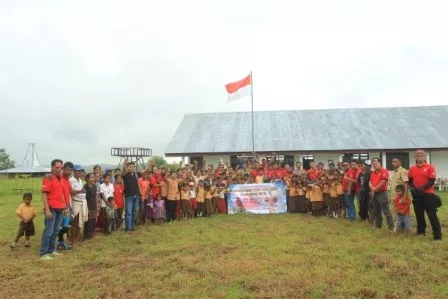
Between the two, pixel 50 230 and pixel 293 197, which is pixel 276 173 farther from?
pixel 50 230

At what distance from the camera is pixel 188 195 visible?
10938 mm

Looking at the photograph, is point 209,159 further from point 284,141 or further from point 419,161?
point 419,161

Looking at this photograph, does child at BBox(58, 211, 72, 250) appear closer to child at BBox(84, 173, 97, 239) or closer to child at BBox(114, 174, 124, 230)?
child at BBox(84, 173, 97, 239)

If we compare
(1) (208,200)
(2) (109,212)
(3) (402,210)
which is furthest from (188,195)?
(3) (402,210)

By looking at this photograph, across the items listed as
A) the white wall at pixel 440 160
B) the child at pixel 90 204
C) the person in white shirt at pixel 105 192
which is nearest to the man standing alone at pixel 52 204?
the child at pixel 90 204

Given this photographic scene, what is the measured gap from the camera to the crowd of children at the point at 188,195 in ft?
25.8

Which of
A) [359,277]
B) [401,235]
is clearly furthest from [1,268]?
[401,235]

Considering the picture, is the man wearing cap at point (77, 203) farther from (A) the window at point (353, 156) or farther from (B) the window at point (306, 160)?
(A) the window at point (353, 156)

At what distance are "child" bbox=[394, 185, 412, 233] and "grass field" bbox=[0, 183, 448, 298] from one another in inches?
14.1

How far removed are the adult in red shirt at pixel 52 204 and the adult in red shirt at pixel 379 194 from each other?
255 inches

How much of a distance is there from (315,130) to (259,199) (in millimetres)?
12545

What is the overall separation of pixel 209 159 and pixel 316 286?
693 inches

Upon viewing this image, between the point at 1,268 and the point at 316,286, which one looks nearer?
the point at 316,286

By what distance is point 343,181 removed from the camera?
34.1ft
